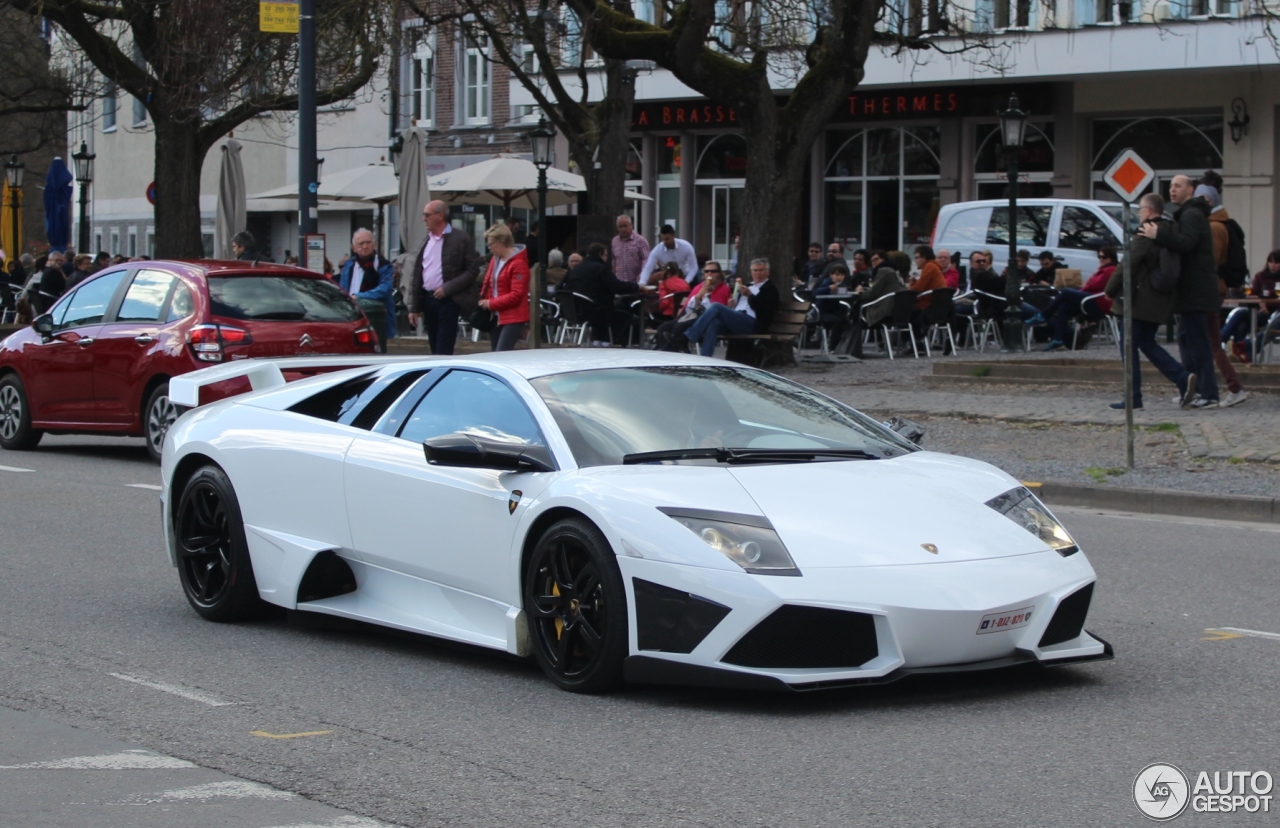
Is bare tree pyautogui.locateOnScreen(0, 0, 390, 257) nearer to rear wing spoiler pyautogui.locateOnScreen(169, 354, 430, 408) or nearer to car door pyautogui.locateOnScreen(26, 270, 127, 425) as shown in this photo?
car door pyautogui.locateOnScreen(26, 270, 127, 425)

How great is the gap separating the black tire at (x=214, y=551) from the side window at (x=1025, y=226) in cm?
2042

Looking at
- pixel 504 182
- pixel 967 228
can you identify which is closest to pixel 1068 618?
pixel 967 228

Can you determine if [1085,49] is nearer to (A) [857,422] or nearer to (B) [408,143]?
(B) [408,143]

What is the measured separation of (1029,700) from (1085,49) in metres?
27.8

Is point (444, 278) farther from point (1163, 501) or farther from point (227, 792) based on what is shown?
point (227, 792)

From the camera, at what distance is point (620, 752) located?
18.2 ft

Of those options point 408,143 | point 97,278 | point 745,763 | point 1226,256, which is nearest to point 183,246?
point 408,143

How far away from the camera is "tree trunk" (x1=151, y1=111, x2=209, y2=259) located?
27219 millimetres

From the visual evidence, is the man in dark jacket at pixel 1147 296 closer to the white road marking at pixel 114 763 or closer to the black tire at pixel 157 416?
the black tire at pixel 157 416

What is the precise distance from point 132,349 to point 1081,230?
16.1m

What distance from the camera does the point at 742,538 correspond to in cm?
595

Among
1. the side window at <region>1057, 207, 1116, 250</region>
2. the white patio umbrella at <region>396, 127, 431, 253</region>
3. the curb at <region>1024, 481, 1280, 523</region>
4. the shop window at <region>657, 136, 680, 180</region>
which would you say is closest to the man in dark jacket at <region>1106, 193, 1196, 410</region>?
the curb at <region>1024, 481, 1280, 523</region>

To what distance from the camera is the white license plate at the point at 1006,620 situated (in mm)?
5941

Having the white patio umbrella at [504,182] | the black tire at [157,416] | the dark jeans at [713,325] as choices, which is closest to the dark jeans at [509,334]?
the black tire at [157,416]
